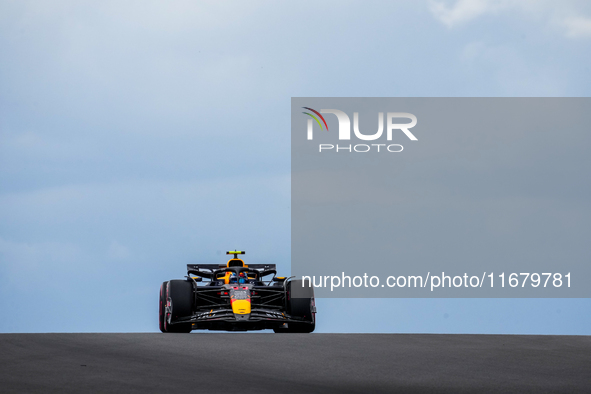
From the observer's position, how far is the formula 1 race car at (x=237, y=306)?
51.0 ft

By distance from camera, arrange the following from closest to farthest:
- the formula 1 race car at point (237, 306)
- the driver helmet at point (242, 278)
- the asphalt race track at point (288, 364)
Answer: the asphalt race track at point (288, 364), the formula 1 race car at point (237, 306), the driver helmet at point (242, 278)

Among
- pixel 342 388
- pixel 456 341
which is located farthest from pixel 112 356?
pixel 456 341

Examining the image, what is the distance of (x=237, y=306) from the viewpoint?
15.6 metres

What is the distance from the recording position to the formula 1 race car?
51.0ft

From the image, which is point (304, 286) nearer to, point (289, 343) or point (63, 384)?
point (289, 343)

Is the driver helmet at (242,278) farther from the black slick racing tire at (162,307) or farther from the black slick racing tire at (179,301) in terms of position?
the black slick racing tire at (162,307)

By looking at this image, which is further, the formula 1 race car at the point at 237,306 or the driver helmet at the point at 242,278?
the driver helmet at the point at 242,278

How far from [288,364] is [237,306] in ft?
21.0

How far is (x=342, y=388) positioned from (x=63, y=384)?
304cm

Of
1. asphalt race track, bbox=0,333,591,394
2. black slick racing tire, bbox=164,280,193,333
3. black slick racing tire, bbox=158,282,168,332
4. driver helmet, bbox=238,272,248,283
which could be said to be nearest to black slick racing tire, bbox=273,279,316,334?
driver helmet, bbox=238,272,248,283

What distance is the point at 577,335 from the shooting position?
14789 millimetres

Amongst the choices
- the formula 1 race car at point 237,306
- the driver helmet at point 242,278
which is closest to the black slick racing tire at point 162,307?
the formula 1 race car at point 237,306

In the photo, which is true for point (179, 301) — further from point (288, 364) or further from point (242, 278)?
point (288, 364)

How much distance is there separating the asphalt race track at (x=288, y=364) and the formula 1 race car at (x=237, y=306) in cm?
248
